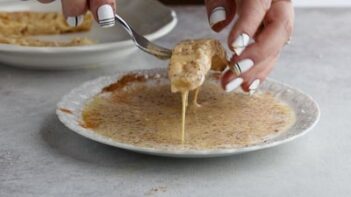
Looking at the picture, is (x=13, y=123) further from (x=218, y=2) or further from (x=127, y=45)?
(x=218, y=2)

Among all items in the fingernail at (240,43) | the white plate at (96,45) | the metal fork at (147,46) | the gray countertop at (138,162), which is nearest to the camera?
the gray countertop at (138,162)

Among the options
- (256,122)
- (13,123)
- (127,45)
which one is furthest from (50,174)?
(127,45)

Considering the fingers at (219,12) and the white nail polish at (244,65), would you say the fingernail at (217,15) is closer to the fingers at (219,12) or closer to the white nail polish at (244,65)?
the fingers at (219,12)

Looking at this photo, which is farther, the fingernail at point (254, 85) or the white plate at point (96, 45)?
the white plate at point (96, 45)

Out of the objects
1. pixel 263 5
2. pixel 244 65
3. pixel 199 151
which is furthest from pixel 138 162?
pixel 263 5

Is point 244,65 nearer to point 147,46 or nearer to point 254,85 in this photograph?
point 254,85

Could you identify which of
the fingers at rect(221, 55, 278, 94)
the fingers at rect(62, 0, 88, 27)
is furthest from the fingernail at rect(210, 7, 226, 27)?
the fingers at rect(62, 0, 88, 27)

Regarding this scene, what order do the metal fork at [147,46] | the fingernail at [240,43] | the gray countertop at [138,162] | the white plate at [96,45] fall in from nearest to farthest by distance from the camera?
the gray countertop at [138,162]
the fingernail at [240,43]
the metal fork at [147,46]
the white plate at [96,45]

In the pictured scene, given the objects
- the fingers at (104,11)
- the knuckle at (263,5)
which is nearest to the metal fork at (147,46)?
the fingers at (104,11)
